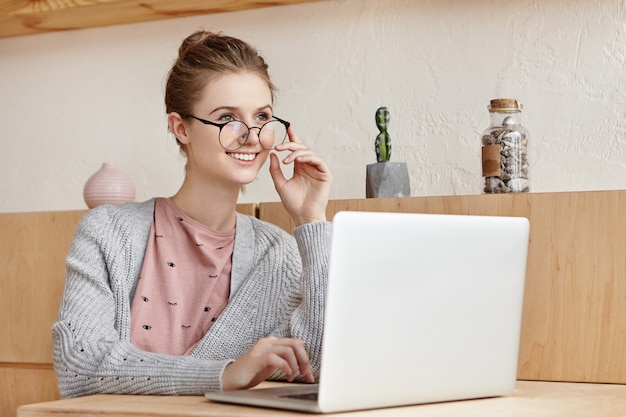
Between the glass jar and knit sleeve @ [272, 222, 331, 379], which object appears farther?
the glass jar

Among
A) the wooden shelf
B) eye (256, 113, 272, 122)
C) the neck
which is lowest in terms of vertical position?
the neck

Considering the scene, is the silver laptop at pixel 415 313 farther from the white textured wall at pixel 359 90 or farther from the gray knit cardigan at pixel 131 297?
the white textured wall at pixel 359 90

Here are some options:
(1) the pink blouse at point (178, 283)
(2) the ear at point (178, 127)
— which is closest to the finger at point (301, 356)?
(1) the pink blouse at point (178, 283)

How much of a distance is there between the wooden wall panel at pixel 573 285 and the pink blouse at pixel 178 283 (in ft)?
1.92

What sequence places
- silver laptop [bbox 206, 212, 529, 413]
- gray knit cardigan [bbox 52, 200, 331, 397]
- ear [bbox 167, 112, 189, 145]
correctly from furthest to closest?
ear [bbox 167, 112, 189, 145] < gray knit cardigan [bbox 52, 200, 331, 397] < silver laptop [bbox 206, 212, 529, 413]

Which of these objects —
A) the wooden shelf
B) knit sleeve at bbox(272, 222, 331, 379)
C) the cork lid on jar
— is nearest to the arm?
knit sleeve at bbox(272, 222, 331, 379)

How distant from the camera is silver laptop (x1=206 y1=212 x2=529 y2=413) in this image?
122 cm

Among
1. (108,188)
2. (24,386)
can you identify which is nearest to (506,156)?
(108,188)

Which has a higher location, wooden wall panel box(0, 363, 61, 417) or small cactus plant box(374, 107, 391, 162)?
small cactus plant box(374, 107, 391, 162)

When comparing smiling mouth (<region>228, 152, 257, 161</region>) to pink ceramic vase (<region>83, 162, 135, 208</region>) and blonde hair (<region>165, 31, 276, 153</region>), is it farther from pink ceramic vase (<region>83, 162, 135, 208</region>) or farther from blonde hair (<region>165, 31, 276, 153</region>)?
pink ceramic vase (<region>83, 162, 135, 208</region>)

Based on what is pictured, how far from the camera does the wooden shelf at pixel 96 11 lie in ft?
8.51

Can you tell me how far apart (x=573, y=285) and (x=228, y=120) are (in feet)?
2.57

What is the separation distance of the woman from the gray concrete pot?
0.72 ft

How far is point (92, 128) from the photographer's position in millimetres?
2852
